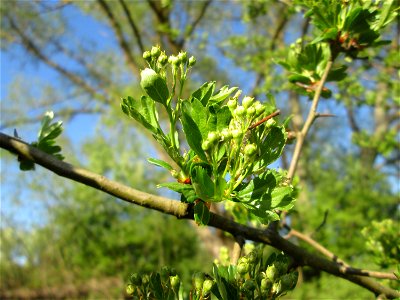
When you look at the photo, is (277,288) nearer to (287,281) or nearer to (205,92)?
(287,281)

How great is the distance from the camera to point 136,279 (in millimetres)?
947

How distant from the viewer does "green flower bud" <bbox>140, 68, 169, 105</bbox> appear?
83 centimetres

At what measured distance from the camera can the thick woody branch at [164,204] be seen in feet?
3.14

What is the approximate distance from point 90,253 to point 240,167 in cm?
1017

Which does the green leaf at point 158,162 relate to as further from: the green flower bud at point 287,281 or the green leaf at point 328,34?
the green leaf at point 328,34

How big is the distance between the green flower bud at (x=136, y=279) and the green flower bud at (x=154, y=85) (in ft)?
1.32

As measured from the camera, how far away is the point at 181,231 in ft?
33.5

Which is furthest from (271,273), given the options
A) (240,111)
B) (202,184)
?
(240,111)

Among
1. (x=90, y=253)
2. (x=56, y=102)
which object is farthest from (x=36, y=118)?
(x=90, y=253)

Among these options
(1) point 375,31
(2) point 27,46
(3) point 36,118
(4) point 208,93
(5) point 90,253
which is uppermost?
(2) point 27,46

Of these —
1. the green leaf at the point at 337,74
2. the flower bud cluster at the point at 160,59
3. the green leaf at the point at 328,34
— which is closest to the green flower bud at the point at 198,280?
the flower bud cluster at the point at 160,59

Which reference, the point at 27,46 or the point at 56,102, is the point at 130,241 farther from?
the point at 27,46

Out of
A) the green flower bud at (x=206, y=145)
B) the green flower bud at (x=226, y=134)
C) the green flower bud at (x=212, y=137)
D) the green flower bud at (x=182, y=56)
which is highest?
the green flower bud at (x=182, y=56)

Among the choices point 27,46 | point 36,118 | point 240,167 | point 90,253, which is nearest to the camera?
Result: point 240,167
